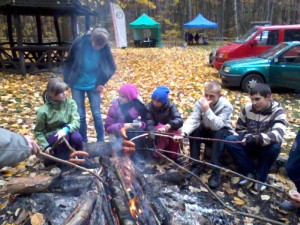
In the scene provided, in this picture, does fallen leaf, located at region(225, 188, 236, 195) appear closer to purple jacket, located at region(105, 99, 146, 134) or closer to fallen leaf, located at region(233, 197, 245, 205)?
fallen leaf, located at region(233, 197, 245, 205)

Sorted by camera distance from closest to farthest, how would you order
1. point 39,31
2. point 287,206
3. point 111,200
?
point 111,200 < point 287,206 < point 39,31

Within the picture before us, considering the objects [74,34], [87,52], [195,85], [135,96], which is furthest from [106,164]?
[74,34]

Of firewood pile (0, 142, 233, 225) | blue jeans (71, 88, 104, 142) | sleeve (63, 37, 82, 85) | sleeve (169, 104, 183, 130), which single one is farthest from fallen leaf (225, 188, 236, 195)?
sleeve (63, 37, 82, 85)

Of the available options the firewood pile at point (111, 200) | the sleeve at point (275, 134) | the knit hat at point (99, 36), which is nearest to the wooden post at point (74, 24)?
the knit hat at point (99, 36)

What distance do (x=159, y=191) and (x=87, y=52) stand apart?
7.49 feet

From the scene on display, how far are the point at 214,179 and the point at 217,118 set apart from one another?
780mm

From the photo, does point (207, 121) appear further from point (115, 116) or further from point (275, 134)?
point (115, 116)

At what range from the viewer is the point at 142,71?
11.2 metres

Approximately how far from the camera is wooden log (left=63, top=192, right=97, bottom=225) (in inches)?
90.7

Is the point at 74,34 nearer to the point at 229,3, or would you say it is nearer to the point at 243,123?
the point at 243,123

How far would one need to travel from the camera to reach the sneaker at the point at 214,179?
11.4 feet

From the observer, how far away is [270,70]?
27.3ft

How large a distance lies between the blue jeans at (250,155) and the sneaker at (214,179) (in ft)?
1.08

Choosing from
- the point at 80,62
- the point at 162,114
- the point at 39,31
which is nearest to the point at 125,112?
the point at 162,114
